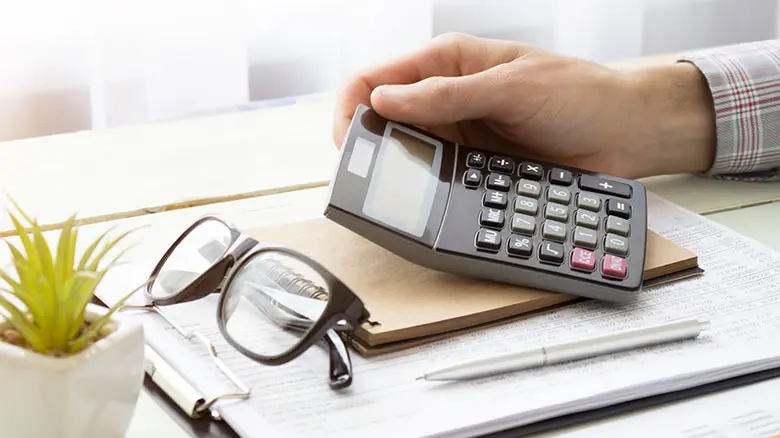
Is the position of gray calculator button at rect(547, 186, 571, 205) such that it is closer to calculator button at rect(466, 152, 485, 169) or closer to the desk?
calculator button at rect(466, 152, 485, 169)

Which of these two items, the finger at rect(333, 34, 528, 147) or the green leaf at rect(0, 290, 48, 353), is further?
the finger at rect(333, 34, 528, 147)

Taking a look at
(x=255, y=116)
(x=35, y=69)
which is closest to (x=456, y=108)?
(x=255, y=116)

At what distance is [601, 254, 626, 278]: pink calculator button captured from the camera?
2.15ft

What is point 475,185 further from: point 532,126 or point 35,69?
point 35,69

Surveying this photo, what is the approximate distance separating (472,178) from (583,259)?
0.10 meters

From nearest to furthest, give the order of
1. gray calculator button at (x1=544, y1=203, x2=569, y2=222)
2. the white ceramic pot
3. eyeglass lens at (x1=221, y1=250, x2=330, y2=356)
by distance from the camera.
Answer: the white ceramic pot, eyeglass lens at (x1=221, y1=250, x2=330, y2=356), gray calculator button at (x1=544, y1=203, x2=569, y2=222)

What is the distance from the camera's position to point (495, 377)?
0.57m

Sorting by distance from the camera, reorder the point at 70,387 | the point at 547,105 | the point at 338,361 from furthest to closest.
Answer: the point at 547,105 → the point at 338,361 → the point at 70,387

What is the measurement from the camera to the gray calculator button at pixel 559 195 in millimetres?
713

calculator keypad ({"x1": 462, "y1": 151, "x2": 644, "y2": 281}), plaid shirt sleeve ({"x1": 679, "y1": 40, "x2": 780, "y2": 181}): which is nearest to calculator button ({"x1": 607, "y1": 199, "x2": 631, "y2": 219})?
calculator keypad ({"x1": 462, "y1": 151, "x2": 644, "y2": 281})

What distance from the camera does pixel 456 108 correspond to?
78 cm

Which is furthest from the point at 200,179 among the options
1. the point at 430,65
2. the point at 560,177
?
the point at 560,177

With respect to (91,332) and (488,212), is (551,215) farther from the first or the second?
(91,332)

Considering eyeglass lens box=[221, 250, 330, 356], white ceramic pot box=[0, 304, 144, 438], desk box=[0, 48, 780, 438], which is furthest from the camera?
desk box=[0, 48, 780, 438]
